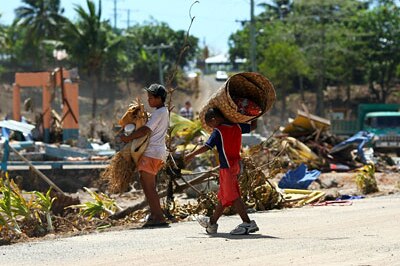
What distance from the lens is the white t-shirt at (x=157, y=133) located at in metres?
11.6

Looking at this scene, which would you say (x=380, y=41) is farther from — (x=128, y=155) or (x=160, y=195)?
(x=128, y=155)

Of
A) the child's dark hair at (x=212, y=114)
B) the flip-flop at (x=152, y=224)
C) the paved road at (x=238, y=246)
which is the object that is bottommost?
the flip-flop at (x=152, y=224)

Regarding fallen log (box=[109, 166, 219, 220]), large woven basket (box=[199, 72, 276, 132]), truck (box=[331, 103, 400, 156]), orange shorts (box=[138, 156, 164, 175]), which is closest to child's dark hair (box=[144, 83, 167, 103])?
large woven basket (box=[199, 72, 276, 132])

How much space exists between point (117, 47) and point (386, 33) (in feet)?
73.2

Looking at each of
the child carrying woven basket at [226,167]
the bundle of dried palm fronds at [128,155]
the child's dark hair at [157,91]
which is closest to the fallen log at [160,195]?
the bundle of dried palm fronds at [128,155]

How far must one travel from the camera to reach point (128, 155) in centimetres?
1206

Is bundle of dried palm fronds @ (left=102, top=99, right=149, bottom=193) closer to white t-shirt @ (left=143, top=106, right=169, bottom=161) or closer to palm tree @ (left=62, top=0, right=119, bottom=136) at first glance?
white t-shirt @ (left=143, top=106, right=169, bottom=161)

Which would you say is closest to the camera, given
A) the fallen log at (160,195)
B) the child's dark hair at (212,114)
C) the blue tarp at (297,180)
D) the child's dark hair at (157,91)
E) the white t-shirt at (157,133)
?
the child's dark hair at (212,114)

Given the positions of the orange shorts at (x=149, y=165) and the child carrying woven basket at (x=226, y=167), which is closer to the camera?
the child carrying woven basket at (x=226, y=167)

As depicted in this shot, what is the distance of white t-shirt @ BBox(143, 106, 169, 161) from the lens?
11.6m

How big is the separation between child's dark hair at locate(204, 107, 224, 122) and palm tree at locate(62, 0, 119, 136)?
4691 cm

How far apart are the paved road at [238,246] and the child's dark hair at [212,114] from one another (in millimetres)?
1370

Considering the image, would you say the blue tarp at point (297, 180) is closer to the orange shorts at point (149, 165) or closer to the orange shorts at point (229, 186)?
the orange shorts at point (149, 165)

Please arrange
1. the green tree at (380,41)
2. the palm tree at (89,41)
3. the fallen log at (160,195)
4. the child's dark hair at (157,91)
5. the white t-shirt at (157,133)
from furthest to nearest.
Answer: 1. the green tree at (380,41)
2. the palm tree at (89,41)
3. the fallen log at (160,195)
4. the white t-shirt at (157,133)
5. the child's dark hair at (157,91)
